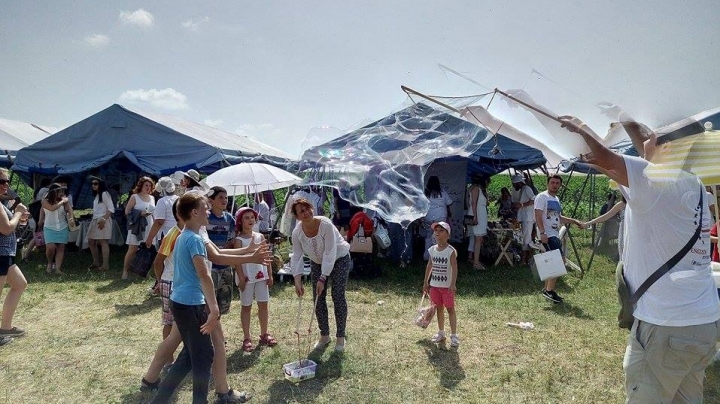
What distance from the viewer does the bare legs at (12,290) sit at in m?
5.23

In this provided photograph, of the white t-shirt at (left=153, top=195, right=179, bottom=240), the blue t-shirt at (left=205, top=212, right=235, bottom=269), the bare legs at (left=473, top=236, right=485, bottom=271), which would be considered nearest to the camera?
the blue t-shirt at (left=205, top=212, right=235, bottom=269)

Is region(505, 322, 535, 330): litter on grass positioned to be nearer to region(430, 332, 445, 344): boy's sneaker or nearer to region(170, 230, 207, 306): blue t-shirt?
region(430, 332, 445, 344): boy's sneaker

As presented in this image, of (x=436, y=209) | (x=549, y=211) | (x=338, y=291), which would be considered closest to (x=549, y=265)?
(x=549, y=211)

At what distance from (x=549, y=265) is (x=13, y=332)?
6854 mm

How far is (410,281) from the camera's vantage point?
8.66m

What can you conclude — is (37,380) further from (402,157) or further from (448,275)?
(402,157)

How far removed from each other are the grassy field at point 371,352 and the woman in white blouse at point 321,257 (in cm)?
38

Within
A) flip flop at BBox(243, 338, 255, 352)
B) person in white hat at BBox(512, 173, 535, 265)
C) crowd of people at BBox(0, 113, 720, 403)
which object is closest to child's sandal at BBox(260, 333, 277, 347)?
crowd of people at BBox(0, 113, 720, 403)

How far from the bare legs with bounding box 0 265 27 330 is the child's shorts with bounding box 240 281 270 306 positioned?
2486 mm

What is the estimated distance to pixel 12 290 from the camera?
17.4ft

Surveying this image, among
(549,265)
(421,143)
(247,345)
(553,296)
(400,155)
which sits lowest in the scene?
(247,345)

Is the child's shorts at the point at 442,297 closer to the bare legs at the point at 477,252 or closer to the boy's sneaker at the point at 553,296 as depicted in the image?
the boy's sneaker at the point at 553,296

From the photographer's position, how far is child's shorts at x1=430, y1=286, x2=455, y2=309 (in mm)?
5195

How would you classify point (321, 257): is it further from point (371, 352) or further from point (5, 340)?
point (5, 340)
